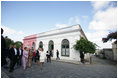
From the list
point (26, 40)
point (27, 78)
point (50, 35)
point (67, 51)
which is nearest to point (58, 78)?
point (27, 78)

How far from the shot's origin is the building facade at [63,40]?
1162 centimetres

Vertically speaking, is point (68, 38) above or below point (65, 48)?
above

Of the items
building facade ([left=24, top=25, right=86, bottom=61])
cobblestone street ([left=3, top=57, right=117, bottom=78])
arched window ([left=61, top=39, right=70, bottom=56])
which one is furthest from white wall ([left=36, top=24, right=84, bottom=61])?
cobblestone street ([left=3, top=57, right=117, bottom=78])

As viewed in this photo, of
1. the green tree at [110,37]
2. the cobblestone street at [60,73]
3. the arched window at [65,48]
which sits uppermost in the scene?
the green tree at [110,37]

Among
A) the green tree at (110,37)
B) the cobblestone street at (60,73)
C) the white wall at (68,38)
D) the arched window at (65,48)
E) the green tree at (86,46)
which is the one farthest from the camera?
the arched window at (65,48)

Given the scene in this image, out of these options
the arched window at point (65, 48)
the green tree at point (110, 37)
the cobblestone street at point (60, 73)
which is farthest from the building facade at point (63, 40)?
the cobblestone street at point (60, 73)

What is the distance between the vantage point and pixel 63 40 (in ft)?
42.4

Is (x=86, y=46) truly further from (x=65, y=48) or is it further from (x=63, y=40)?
(x=63, y=40)

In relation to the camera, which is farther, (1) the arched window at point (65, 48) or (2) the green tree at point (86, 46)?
(1) the arched window at point (65, 48)

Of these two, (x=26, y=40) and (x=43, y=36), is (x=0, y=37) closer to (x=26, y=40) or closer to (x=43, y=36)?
(x=43, y=36)

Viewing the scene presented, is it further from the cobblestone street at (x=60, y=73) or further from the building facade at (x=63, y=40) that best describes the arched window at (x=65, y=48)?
the cobblestone street at (x=60, y=73)

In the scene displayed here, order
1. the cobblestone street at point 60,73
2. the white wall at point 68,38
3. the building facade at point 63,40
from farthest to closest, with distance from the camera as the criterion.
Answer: the building facade at point 63,40 < the white wall at point 68,38 < the cobblestone street at point 60,73

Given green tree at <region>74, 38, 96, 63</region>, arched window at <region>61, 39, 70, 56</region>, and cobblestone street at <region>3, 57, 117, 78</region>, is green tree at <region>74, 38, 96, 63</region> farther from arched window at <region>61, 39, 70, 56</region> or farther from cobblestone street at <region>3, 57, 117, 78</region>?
cobblestone street at <region>3, 57, 117, 78</region>

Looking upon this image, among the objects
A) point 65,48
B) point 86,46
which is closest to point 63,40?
point 65,48
